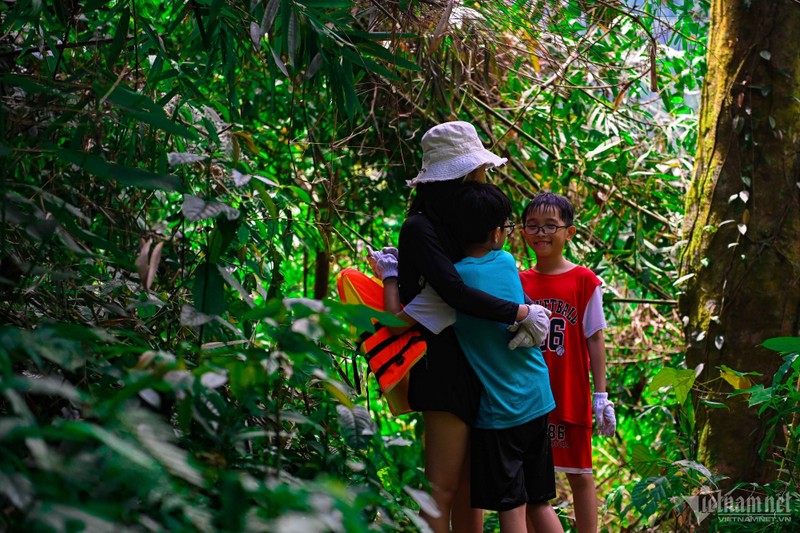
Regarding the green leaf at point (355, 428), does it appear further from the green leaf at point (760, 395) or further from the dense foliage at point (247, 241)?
the green leaf at point (760, 395)

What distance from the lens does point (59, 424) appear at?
1225 millimetres

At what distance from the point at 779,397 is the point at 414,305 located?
1242mm

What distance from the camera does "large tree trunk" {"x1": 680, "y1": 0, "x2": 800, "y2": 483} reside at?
11.3ft

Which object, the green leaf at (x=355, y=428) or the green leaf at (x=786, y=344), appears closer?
the green leaf at (x=355, y=428)

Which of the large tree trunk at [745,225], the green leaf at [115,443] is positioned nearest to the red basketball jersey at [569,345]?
the large tree trunk at [745,225]

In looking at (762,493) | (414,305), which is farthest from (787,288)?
(414,305)

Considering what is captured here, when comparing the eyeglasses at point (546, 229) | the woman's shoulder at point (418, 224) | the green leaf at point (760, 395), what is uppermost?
the woman's shoulder at point (418, 224)

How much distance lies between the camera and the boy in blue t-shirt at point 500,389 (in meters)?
2.48

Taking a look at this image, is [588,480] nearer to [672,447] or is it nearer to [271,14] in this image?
[672,447]

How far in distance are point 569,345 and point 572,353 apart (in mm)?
30

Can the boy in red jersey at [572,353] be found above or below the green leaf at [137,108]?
below

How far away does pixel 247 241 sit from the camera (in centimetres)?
280

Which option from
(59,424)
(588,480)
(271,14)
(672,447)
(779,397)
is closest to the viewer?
(59,424)

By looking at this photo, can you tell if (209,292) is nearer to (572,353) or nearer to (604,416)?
(572,353)
